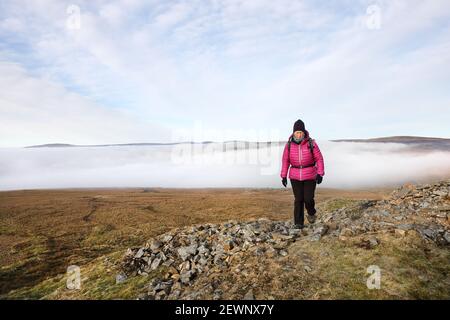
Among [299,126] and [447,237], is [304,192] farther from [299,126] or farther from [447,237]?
[447,237]

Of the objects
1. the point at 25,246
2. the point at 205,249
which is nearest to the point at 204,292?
the point at 205,249

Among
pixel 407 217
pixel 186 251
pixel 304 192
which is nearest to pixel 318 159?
pixel 304 192

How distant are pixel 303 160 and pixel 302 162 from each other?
6 cm

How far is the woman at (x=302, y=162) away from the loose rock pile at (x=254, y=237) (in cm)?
136

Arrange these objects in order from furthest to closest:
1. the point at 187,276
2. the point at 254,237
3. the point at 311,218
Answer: the point at 311,218, the point at 254,237, the point at 187,276

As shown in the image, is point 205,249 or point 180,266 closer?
point 180,266

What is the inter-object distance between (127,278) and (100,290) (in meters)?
0.72

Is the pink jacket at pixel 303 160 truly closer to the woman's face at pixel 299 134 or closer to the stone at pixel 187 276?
the woman's face at pixel 299 134

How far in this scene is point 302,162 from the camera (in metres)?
8.91

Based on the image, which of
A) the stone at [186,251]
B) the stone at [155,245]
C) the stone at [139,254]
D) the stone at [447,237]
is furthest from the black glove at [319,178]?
the stone at [139,254]

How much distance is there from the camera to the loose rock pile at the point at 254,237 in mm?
8016

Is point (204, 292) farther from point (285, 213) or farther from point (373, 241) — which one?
point (285, 213)

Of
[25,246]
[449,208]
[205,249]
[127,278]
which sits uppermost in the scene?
[449,208]
